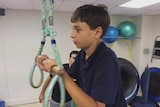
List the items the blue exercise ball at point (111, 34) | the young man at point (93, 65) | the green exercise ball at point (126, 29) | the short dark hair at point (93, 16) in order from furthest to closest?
the green exercise ball at point (126, 29)
the blue exercise ball at point (111, 34)
the short dark hair at point (93, 16)
the young man at point (93, 65)

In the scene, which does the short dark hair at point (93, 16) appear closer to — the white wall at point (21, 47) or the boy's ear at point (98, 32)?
the boy's ear at point (98, 32)

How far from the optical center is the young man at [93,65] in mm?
783

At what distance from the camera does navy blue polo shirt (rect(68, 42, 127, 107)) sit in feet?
2.67

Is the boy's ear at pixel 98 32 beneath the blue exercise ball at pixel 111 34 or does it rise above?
above

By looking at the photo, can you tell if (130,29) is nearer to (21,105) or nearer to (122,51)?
(122,51)

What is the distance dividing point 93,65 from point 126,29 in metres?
2.84

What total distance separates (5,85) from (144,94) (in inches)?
115

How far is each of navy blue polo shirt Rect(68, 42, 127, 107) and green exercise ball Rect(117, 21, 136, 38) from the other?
9.05ft

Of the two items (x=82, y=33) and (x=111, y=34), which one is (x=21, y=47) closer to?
(x=111, y=34)

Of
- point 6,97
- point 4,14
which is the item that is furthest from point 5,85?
point 4,14

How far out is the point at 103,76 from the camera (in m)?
0.84

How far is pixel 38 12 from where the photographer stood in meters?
3.32

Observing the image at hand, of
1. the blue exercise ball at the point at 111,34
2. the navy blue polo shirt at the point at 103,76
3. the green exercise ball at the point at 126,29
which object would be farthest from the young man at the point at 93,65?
the green exercise ball at the point at 126,29

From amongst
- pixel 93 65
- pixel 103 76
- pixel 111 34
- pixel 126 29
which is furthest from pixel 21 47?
pixel 103 76
